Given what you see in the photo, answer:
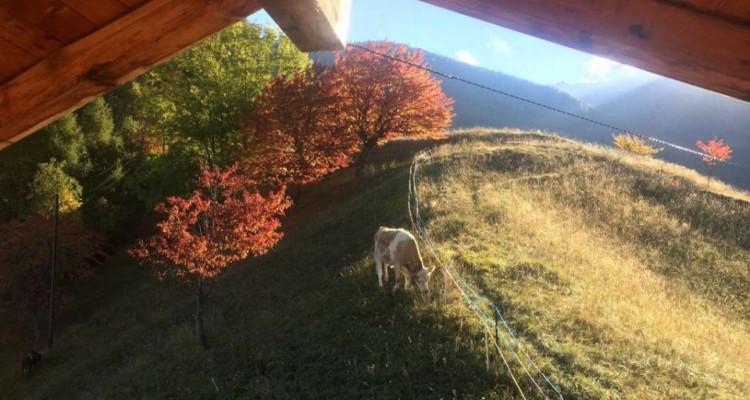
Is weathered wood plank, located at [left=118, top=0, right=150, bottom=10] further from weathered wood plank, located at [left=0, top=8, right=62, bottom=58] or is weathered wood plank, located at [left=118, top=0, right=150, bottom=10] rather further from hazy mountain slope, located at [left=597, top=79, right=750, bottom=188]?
hazy mountain slope, located at [left=597, top=79, right=750, bottom=188]

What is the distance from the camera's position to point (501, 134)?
38.9m

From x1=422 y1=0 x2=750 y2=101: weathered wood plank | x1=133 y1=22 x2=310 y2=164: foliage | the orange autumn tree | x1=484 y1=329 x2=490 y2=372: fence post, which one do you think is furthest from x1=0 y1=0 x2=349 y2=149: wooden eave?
x1=133 y1=22 x2=310 y2=164: foliage

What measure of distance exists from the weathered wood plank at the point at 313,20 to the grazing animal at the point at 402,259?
1092 centimetres

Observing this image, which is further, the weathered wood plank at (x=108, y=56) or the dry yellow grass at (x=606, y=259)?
the dry yellow grass at (x=606, y=259)

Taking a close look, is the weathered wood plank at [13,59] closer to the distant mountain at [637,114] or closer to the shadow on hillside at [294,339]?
the shadow on hillside at [294,339]

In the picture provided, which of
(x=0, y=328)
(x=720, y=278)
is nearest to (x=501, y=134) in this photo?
(x=720, y=278)

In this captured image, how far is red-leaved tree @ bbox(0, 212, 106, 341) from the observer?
945 inches

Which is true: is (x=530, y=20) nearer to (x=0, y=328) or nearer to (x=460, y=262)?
(x=460, y=262)

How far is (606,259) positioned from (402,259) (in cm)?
830

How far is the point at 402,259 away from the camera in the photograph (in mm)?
13211

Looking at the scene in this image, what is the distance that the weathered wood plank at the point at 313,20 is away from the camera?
1.76 m

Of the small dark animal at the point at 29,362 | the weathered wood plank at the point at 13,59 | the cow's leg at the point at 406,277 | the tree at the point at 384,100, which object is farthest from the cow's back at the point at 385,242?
the tree at the point at 384,100

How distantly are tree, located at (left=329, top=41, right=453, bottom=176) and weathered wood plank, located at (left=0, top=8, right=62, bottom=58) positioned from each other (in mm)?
28934

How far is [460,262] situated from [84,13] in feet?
44.5
